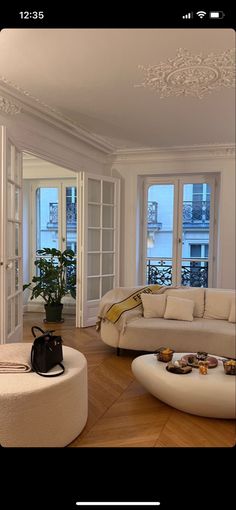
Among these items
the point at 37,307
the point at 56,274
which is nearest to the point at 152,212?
the point at 37,307

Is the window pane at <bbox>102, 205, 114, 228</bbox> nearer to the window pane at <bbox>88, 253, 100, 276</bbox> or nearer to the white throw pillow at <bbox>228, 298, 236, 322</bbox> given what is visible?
the window pane at <bbox>88, 253, 100, 276</bbox>

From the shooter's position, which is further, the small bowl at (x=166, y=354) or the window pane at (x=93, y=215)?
the window pane at (x=93, y=215)

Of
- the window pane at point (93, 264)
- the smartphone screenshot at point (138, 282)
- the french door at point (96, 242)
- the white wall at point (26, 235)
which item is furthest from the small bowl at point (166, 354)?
the window pane at point (93, 264)

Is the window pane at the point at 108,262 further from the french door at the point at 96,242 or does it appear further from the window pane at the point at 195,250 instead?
the window pane at the point at 195,250

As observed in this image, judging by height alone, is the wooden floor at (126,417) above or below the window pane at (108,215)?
below

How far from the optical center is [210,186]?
112cm

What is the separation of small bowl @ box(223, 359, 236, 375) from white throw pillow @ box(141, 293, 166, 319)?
0.24 metres

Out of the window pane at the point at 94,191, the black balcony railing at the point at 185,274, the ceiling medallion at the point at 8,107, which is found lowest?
the black balcony railing at the point at 185,274

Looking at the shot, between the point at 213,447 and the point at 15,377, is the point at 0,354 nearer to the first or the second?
the point at 15,377

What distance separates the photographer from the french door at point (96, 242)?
1957mm

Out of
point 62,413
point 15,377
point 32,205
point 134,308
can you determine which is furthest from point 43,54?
point 62,413
